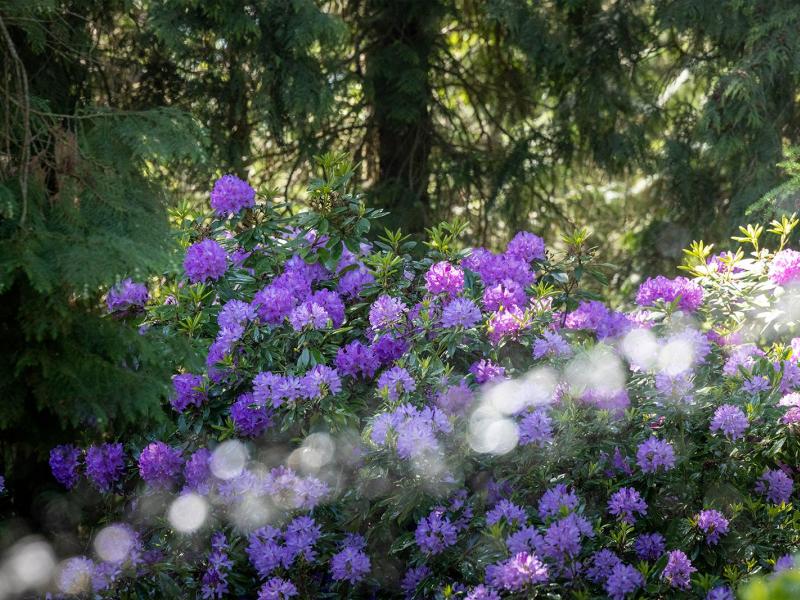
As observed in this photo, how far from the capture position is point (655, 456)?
2627 millimetres

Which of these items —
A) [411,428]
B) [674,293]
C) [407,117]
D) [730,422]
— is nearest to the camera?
[411,428]

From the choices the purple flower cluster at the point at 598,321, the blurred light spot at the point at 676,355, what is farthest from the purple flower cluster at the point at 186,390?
the blurred light spot at the point at 676,355

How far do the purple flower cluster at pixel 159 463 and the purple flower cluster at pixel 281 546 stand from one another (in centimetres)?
45

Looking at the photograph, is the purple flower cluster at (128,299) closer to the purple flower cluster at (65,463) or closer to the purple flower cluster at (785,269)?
the purple flower cluster at (65,463)

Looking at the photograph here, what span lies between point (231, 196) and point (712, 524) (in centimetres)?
198

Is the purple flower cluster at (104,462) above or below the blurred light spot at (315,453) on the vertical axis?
above

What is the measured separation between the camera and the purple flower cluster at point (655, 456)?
8.61ft

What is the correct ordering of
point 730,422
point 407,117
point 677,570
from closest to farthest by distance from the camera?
point 677,570
point 730,422
point 407,117

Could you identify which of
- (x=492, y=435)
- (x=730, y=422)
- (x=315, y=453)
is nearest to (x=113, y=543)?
(x=315, y=453)

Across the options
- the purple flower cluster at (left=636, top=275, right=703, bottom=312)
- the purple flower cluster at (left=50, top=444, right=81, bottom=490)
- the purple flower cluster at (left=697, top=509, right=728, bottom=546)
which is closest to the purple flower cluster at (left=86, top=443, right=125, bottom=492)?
the purple flower cluster at (left=50, top=444, right=81, bottom=490)

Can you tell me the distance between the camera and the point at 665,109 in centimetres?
593

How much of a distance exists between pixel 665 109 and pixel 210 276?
369 centimetres

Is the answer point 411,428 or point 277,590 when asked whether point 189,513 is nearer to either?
point 277,590

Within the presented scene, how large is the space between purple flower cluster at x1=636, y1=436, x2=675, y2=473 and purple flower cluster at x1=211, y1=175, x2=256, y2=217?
169 centimetres
